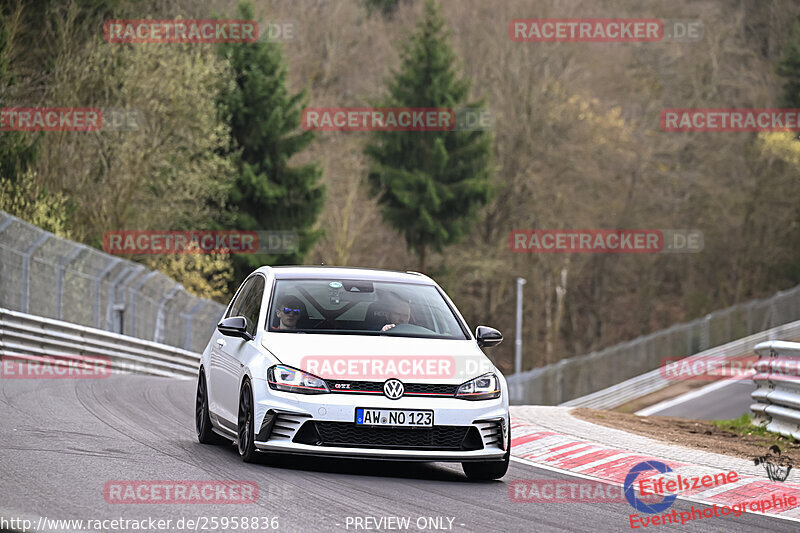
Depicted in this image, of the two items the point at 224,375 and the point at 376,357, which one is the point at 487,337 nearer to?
the point at 376,357

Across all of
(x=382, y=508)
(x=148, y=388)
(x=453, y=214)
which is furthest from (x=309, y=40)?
(x=382, y=508)

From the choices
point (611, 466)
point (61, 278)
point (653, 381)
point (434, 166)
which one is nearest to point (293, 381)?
point (611, 466)

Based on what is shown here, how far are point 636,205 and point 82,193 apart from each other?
3664 cm

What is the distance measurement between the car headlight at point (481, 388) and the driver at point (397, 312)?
38.5 inches

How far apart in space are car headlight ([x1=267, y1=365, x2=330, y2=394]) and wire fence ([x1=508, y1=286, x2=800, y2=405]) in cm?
3510

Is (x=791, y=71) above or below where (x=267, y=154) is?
above

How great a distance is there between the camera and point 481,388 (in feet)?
32.4

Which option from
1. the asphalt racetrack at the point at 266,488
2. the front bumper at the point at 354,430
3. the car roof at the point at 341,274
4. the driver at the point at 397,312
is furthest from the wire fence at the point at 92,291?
the front bumper at the point at 354,430

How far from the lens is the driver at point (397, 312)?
10.6 meters

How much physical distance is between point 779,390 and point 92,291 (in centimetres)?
1471

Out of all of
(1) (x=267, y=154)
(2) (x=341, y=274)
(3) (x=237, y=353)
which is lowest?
(3) (x=237, y=353)

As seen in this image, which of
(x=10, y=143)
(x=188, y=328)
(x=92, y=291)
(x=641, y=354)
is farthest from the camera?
(x=641, y=354)

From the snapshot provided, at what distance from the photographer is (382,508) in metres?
8.17

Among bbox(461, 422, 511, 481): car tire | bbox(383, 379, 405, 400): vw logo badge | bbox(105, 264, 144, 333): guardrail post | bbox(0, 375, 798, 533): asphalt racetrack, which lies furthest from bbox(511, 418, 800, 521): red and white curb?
bbox(105, 264, 144, 333): guardrail post
